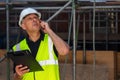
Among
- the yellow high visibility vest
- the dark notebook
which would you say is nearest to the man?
the yellow high visibility vest

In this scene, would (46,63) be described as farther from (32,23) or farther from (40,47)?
(32,23)

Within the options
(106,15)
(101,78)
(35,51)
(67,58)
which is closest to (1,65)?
(67,58)

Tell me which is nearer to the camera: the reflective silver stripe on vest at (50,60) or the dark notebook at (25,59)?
the dark notebook at (25,59)

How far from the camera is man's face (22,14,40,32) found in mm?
4672

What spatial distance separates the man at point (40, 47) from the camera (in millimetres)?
4676

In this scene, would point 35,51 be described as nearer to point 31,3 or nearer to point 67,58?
point 31,3

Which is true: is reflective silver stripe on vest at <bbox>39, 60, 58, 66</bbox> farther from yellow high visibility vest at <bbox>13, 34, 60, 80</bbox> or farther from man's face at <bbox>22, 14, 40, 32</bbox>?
man's face at <bbox>22, 14, 40, 32</bbox>

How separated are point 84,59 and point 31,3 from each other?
165 cm

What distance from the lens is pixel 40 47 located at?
15.6ft

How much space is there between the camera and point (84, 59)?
8.78m

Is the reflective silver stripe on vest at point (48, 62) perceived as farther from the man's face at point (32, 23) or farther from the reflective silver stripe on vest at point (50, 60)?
the man's face at point (32, 23)

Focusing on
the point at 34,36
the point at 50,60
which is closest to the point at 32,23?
the point at 34,36

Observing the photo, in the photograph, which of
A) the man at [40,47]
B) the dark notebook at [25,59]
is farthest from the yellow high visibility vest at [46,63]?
the dark notebook at [25,59]

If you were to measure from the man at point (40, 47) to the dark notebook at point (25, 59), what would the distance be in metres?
0.12
